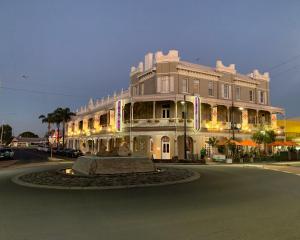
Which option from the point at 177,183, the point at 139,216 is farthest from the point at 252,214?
the point at 177,183

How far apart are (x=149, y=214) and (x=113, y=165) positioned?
1000 cm

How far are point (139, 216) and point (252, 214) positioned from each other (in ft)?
10.4

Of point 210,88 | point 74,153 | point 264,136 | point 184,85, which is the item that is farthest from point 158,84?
point 74,153

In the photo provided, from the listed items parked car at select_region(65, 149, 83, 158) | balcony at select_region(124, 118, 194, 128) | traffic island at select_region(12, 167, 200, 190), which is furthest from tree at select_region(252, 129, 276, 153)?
parked car at select_region(65, 149, 83, 158)

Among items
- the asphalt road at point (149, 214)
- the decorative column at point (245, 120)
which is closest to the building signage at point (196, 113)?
the decorative column at point (245, 120)

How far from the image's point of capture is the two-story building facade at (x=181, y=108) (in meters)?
38.8

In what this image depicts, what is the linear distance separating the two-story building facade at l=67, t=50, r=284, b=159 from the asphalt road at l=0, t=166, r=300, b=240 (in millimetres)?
24148

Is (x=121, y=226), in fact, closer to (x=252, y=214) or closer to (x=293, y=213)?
(x=252, y=214)

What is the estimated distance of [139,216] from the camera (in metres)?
8.38

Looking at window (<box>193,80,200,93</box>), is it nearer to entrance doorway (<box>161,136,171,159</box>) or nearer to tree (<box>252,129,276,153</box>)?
entrance doorway (<box>161,136,171,159</box>)

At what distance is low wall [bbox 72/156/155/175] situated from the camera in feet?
59.0

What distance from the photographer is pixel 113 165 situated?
1838 centimetres

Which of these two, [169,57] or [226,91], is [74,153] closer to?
[169,57]

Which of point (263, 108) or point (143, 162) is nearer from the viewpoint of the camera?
point (143, 162)
